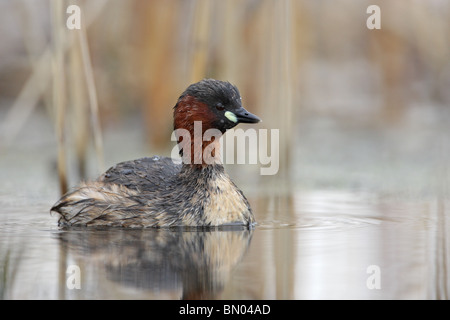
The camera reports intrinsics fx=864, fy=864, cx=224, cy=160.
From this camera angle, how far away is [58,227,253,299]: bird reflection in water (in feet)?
16.4

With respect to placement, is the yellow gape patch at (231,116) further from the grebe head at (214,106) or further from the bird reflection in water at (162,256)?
the bird reflection in water at (162,256)

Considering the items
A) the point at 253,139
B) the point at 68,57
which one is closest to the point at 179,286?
the point at 68,57

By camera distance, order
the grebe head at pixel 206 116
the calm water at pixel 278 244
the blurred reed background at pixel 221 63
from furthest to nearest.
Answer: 1. the blurred reed background at pixel 221 63
2. the grebe head at pixel 206 116
3. the calm water at pixel 278 244

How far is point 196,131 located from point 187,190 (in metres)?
0.51

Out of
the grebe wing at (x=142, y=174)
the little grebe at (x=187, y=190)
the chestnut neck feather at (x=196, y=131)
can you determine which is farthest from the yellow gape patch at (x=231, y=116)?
the grebe wing at (x=142, y=174)

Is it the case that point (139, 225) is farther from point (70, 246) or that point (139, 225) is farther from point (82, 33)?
point (82, 33)

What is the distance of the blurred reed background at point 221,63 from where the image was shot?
8.19 metres

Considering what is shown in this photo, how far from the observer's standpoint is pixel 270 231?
6871 millimetres

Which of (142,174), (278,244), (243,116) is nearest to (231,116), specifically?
(243,116)

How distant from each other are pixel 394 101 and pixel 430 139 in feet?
3.81

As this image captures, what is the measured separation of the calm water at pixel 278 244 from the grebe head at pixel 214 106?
3.07ft

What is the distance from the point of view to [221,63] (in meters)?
9.01

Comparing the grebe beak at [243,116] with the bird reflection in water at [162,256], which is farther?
the grebe beak at [243,116]

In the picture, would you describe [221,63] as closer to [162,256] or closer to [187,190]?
[187,190]
